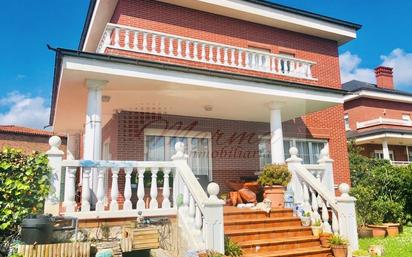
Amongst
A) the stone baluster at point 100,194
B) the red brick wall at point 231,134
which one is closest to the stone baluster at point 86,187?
the stone baluster at point 100,194

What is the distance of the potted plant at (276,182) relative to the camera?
8000mm

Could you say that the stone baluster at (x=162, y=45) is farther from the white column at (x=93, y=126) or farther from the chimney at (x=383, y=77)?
the chimney at (x=383, y=77)

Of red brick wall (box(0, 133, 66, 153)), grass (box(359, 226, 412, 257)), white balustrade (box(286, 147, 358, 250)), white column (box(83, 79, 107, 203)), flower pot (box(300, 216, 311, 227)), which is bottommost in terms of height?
grass (box(359, 226, 412, 257))

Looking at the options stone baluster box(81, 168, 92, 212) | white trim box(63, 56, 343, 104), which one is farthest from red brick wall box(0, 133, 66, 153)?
stone baluster box(81, 168, 92, 212)

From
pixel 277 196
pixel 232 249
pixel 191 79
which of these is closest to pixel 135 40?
pixel 191 79

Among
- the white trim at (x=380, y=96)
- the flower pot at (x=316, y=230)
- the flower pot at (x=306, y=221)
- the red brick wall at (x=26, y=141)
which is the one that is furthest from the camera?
the white trim at (x=380, y=96)

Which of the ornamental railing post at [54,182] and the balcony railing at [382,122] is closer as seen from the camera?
the ornamental railing post at [54,182]

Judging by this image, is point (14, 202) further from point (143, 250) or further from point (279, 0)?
point (279, 0)

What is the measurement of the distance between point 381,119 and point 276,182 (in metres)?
18.3

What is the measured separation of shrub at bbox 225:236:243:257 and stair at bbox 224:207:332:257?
19cm

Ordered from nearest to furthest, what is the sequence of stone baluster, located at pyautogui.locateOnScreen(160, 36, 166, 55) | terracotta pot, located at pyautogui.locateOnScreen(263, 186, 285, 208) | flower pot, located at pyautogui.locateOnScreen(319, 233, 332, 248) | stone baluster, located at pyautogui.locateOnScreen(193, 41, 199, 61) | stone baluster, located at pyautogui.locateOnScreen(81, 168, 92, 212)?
1. stone baluster, located at pyautogui.locateOnScreen(81, 168, 92, 212)
2. flower pot, located at pyautogui.locateOnScreen(319, 233, 332, 248)
3. terracotta pot, located at pyautogui.locateOnScreen(263, 186, 285, 208)
4. stone baluster, located at pyautogui.locateOnScreen(160, 36, 166, 55)
5. stone baluster, located at pyautogui.locateOnScreen(193, 41, 199, 61)

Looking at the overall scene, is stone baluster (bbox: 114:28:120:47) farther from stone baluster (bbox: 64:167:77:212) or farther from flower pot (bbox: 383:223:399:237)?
flower pot (bbox: 383:223:399:237)

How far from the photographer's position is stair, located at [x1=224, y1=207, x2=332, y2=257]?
6.29m

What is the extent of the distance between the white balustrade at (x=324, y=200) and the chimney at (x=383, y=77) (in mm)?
22639
